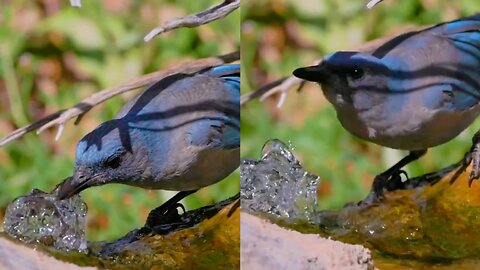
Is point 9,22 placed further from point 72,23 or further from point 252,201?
point 252,201

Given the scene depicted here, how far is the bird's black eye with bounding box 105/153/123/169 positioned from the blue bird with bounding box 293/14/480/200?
550 mm

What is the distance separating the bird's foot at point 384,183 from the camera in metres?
2.35

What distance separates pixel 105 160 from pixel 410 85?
2.67ft

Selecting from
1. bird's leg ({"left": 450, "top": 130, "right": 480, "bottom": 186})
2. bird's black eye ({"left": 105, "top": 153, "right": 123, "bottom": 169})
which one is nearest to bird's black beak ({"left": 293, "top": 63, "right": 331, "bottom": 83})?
bird's leg ({"left": 450, "top": 130, "right": 480, "bottom": 186})

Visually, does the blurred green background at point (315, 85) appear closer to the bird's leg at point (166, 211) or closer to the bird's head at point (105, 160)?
the bird's leg at point (166, 211)

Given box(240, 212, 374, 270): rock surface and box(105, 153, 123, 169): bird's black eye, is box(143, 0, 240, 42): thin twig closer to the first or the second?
box(105, 153, 123, 169): bird's black eye

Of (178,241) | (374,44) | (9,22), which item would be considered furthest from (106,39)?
(374,44)

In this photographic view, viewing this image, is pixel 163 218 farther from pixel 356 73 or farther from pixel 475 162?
pixel 475 162

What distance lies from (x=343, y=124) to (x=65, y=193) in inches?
29.4

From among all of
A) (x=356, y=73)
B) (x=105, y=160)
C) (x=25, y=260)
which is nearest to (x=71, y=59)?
(x=105, y=160)

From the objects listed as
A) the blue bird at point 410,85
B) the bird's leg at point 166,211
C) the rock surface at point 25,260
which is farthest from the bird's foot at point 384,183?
the rock surface at point 25,260

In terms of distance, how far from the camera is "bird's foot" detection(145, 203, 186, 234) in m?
2.22

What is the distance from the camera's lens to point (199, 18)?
2.16 m

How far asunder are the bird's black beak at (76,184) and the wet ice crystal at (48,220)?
0.18 feet
